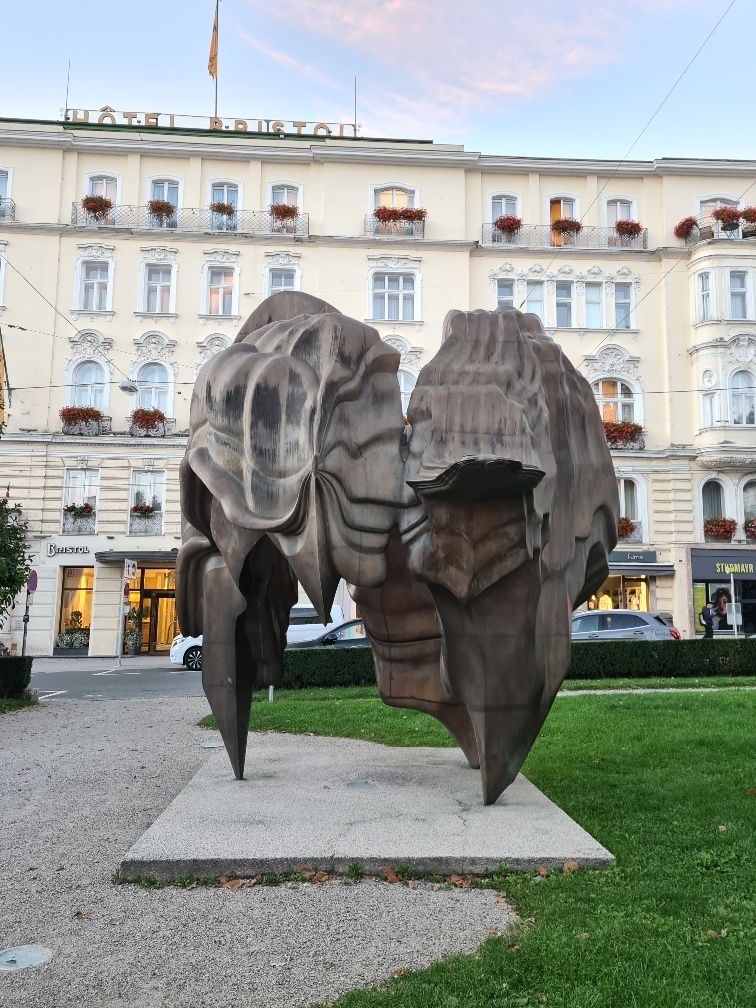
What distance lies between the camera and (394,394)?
6.47m

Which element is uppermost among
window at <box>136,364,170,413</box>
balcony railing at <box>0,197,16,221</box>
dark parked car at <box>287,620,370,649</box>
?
balcony railing at <box>0,197,16,221</box>

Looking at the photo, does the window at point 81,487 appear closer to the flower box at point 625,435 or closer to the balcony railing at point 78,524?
the balcony railing at point 78,524

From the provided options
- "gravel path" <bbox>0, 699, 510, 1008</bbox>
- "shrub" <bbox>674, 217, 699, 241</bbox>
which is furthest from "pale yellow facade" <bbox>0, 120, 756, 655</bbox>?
"gravel path" <bbox>0, 699, 510, 1008</bbox>

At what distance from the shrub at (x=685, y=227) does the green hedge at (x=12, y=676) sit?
1127 inches

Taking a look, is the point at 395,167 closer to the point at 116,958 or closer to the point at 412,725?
the point at 412,725

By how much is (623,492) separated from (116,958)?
98.5 feet

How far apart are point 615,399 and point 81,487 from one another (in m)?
20.5

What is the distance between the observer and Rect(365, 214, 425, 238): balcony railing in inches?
1281

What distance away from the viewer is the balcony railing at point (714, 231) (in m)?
32.9

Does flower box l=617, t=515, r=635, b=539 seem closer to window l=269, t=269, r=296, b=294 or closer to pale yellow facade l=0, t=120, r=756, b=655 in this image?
pale yellow facade l=0, t=120, r=756, b=655

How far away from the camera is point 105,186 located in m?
32.2

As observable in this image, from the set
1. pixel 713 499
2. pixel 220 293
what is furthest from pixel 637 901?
pixel 220 293

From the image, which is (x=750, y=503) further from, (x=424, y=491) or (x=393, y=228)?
(x=424, y=491)

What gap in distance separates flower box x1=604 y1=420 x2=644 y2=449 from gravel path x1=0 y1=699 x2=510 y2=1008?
27.4m
